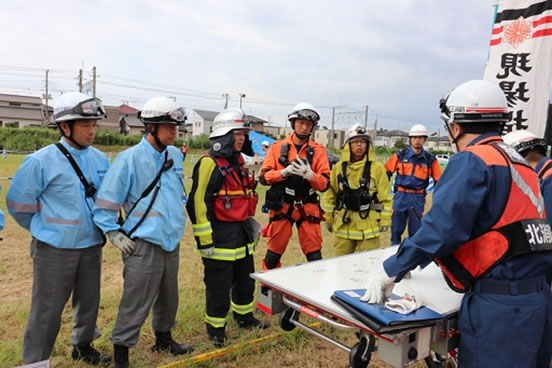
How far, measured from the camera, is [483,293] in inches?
85.4

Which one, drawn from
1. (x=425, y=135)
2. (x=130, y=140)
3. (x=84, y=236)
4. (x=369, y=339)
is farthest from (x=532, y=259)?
(x=130, y=140)

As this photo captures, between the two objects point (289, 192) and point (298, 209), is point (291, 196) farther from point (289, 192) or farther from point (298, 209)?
point (298, 209)

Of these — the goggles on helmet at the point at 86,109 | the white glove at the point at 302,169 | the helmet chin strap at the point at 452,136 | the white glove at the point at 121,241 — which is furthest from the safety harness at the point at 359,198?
the goggles on helmet at the point at 86,109

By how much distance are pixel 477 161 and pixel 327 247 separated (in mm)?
6030

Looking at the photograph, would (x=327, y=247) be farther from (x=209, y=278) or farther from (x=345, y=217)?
(x=209, y=278)

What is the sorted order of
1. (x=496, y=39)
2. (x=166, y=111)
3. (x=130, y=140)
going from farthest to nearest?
(x=130, y=140), (x=496, y=39), (x=166, y=111)

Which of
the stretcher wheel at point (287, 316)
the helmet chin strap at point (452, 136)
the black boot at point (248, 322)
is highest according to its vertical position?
the helmet chin strap at point (452, 136)

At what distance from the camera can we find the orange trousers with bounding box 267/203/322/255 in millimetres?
4883

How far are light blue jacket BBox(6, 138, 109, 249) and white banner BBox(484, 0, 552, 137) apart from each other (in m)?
4.75

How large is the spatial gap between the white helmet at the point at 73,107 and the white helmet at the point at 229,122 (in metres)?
1.16

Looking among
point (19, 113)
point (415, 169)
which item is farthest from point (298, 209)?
point (19, 113)

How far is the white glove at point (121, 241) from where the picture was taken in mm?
3223

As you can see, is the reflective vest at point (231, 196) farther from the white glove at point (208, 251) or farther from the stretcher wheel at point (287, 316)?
the stretcher wheel at point (287, 316)

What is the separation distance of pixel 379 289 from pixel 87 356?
2.75 meters
